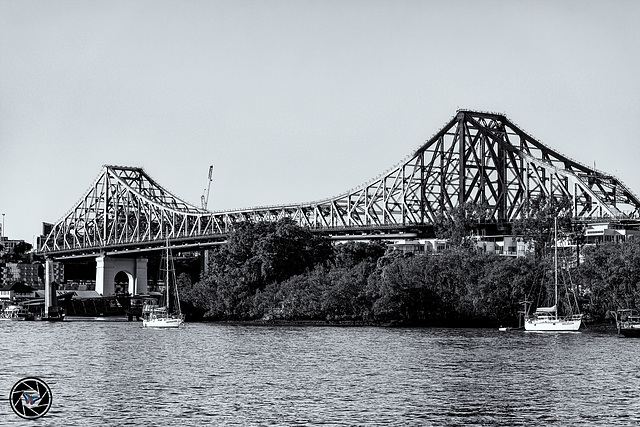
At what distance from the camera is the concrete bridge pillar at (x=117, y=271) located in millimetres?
A: 187125

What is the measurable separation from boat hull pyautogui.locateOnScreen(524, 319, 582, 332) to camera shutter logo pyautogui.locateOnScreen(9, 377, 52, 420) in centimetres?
6045

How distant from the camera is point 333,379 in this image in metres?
56.6

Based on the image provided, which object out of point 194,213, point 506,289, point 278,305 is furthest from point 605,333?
point 194,213

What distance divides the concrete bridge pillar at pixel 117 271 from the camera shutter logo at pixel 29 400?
141 m

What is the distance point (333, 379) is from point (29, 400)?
1718cm

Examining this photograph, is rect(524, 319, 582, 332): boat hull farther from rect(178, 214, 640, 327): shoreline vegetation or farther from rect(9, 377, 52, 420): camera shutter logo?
rect(9, 377, 52, 420): camera shutter logo

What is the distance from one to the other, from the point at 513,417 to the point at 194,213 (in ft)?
479

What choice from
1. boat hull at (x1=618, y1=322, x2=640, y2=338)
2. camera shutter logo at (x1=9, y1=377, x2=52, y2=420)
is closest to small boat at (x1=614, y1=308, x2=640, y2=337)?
boat hull at (x1=618, y1=322, x2=640, y2=338)

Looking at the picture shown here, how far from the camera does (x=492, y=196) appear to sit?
533ft

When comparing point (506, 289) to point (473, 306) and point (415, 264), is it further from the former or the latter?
point (415, 264)

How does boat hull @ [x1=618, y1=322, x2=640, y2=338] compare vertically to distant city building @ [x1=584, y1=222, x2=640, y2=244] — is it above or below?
below

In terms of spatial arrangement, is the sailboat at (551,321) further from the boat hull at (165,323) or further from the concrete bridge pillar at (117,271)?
the concrete bridge pillar at (117,271)

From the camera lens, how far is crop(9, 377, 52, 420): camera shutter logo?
42031 millimetres

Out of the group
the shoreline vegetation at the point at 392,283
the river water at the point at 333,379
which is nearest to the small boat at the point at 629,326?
the river water at the point at 333,379
